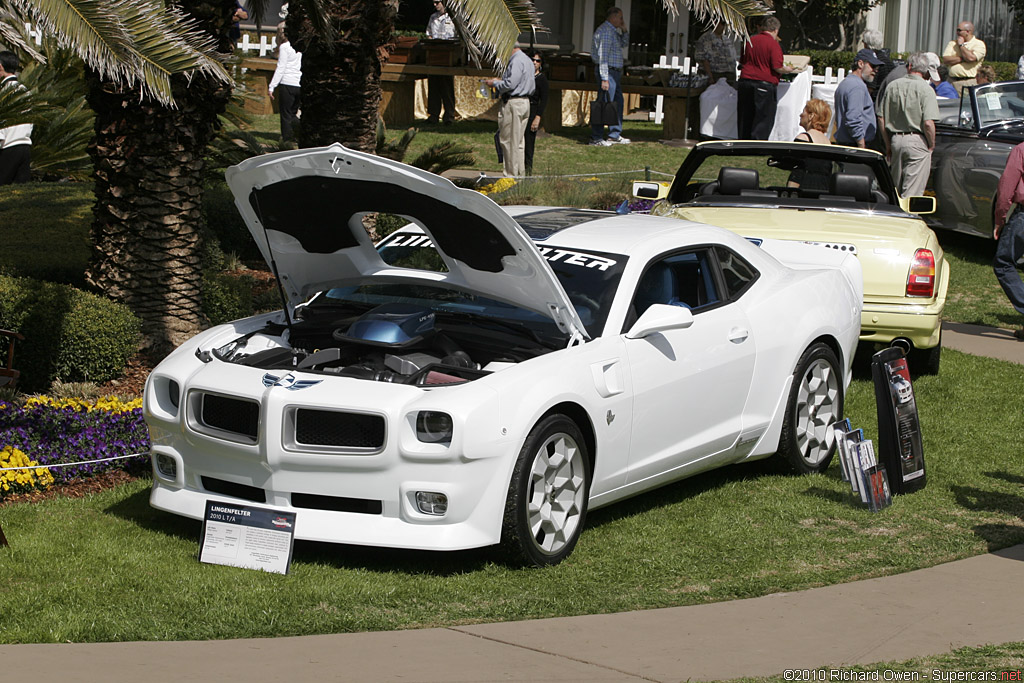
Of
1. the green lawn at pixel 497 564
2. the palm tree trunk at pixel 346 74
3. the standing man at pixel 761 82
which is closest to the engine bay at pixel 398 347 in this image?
the green lawn at pixel 497 564

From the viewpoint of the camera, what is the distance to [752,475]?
770 centimetres

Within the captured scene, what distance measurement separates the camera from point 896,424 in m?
7.12

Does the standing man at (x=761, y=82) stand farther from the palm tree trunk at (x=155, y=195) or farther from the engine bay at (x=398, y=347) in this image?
the engine bay at (x=398, y=347)

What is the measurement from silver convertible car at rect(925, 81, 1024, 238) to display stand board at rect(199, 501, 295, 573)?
11.4 meters

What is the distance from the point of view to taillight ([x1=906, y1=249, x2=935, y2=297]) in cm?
953

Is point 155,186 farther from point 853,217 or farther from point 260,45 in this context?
point 260,45

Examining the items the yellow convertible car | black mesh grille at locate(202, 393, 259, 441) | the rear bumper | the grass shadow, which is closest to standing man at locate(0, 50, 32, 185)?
the yellow convertible car

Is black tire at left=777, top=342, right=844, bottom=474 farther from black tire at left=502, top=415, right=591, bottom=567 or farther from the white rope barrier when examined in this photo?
the white rope barrier

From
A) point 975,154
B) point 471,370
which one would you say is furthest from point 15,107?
point 975,154

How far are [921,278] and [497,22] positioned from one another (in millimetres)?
3626

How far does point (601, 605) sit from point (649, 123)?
23363 mm

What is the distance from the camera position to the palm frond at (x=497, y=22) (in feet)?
27.8

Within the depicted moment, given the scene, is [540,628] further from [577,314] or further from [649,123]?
[649,123]

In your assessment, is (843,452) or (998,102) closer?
(843,452)
